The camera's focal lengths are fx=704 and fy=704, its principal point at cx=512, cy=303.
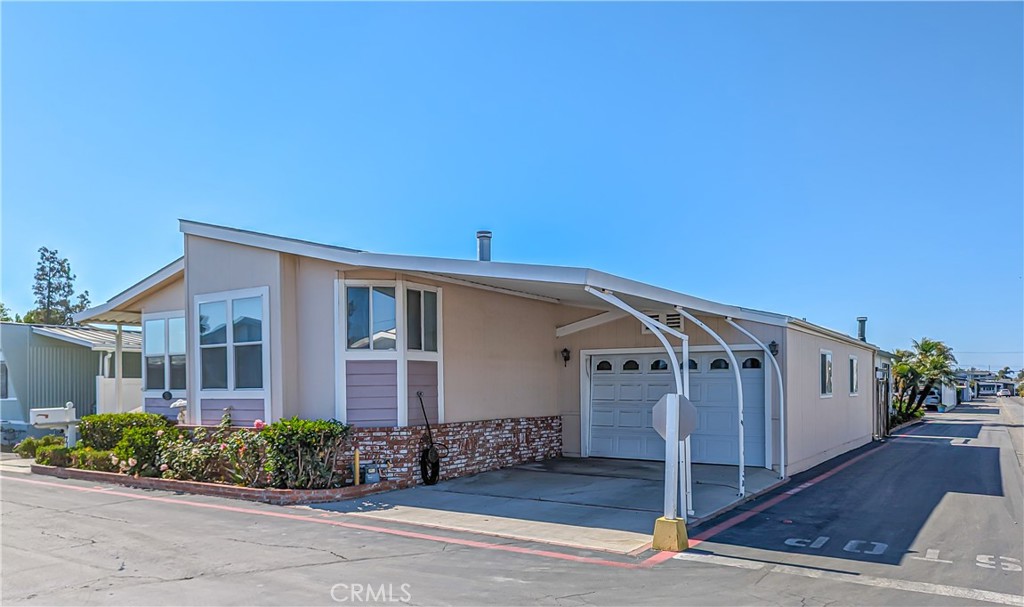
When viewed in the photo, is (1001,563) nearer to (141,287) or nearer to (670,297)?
(670,297)

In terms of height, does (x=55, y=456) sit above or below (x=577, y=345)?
below

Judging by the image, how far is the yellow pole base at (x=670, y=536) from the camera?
6.91 meters

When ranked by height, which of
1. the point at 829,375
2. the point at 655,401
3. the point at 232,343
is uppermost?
the point at 232,343

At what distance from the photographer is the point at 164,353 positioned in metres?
13.2

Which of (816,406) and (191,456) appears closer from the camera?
(191,456)

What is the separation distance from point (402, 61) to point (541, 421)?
6936mm

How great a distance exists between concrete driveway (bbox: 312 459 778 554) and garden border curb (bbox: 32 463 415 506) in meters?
0.18

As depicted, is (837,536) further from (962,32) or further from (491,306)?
(962,32)

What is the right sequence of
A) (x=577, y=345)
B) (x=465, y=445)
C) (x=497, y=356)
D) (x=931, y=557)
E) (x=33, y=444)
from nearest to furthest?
(x=931, y=557) < (x=465, y=445) < (x=497, y=356) < (x=577, y=345) < (x=33, y=444)

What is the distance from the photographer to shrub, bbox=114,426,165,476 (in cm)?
1143

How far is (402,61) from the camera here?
1170cm

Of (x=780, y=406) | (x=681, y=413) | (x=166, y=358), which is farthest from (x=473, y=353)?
(x=166, y=358)

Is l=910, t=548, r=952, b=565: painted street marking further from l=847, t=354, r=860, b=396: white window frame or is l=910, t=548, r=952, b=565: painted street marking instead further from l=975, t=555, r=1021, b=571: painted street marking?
l=847, t=354, r=860, b=396: white window frame

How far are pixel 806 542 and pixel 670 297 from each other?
3.64m
